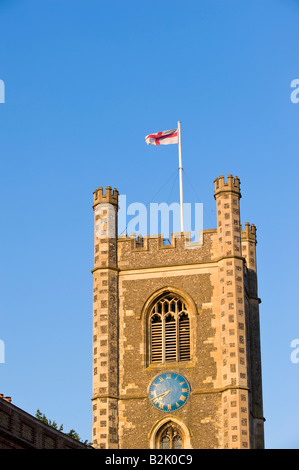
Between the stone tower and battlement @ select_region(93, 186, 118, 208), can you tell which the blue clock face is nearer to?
the stone tower

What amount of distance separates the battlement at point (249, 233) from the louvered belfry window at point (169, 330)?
20.0ft

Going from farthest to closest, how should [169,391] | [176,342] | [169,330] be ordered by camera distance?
1. [169,330]
2. [176,342]
3. [169,391]

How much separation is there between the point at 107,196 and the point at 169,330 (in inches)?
285

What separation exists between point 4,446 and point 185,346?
19.4 meters

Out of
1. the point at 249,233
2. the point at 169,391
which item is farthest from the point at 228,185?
the point at 169,391

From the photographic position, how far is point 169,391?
53.3 m

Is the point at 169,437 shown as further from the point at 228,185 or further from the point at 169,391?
the point at 228,185

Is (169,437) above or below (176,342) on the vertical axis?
below

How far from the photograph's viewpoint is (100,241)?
56969 millimetres

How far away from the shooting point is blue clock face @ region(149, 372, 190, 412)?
5309 cm

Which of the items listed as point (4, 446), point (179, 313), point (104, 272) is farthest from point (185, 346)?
point (4, 446)

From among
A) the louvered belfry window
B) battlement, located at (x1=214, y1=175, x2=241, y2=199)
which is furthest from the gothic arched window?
battlement, located at (x1=214, y1=175, x2=241, y2=199)

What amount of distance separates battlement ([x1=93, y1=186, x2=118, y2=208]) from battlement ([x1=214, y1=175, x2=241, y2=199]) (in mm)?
4610

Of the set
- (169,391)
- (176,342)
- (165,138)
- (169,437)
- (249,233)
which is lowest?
(169,437)
